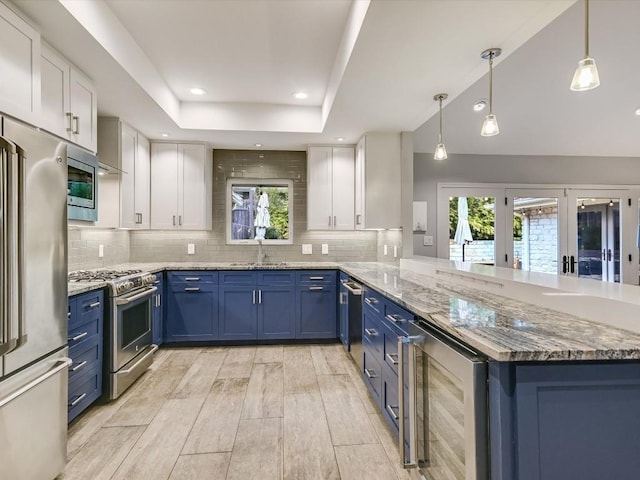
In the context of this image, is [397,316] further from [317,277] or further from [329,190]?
[329,190]

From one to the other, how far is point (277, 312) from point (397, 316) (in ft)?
7.69

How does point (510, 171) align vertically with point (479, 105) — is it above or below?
below

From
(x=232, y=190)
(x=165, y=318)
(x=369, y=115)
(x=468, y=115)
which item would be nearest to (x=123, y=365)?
(x=165, y=318)

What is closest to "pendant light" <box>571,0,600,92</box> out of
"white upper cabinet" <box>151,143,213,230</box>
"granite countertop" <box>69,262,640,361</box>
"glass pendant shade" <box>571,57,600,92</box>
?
"glass pendant shade" <box>571,57,600,92</box>

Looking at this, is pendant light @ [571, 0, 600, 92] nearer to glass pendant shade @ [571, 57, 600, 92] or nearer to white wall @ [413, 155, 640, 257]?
glass pendant shade @ [571, 57, 600, 92]

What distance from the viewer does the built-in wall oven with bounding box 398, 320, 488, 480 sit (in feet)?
3.60

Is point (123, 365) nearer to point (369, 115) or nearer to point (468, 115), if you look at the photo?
point (369, 115)

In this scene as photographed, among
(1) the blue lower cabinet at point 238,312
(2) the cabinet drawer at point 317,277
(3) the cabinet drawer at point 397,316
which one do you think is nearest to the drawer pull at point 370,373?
(3) the cabinet drawer at point 397,316

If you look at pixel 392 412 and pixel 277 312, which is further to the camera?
→ pixel 277 312

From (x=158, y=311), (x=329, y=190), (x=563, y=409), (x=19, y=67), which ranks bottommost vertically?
(x=158, y=311)

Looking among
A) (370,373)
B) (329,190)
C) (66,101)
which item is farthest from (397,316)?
(329,190)

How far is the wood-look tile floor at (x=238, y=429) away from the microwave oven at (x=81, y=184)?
4.67 ft

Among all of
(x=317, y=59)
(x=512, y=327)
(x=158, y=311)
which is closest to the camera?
(x=512, y=327)

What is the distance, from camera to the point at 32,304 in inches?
62.2
